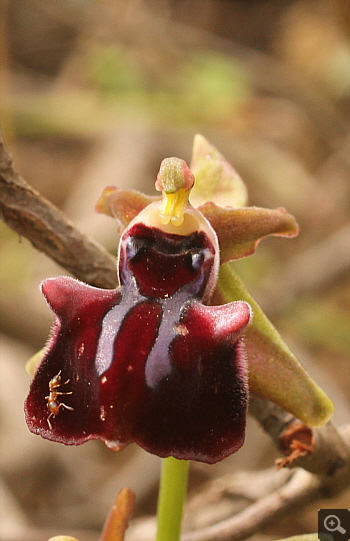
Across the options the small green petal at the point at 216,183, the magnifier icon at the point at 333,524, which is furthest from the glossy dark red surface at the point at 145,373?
the magnifier icon at the point at 333,524

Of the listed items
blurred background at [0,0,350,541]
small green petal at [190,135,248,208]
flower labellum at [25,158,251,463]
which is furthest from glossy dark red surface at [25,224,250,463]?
blurred background at [0,0,350,541]

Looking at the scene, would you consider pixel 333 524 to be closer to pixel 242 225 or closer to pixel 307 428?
pixel 307 428

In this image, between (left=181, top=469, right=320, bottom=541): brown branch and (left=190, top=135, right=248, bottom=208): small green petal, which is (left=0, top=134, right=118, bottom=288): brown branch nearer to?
(left=190, top=135, right=248, bottom=208): small green petal

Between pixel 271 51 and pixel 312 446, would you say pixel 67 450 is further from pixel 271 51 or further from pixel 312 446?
pixel 271 51

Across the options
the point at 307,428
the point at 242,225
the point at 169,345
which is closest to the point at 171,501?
the point at 307,428

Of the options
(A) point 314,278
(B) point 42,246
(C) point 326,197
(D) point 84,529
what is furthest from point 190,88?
(B) point 42,246

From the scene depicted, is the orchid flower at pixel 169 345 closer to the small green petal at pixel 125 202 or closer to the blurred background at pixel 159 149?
the small green petal at pixel 125 202

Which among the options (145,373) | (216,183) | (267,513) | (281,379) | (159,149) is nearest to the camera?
(145,373)
